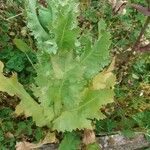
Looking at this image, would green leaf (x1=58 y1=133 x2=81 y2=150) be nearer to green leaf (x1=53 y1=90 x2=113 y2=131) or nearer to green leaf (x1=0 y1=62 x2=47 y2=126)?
green leaf (x1=53 y1=90 x2=113 y2=131)

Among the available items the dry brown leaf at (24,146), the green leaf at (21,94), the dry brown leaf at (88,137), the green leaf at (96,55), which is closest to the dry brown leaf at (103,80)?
the green leaf at (96,55)

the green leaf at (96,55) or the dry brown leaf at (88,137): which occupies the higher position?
the green leaf at (96,55)

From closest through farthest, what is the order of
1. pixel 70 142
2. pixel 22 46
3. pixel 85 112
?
1. pixel 85 112
2. pixel 70 142
3. pixel 22 46

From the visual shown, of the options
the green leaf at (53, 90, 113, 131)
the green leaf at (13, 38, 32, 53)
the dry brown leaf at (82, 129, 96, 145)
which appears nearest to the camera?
the green leaf at (53, 90, 113, 131)

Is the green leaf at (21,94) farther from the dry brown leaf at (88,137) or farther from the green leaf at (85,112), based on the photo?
the dry brown leaf at (88,137)

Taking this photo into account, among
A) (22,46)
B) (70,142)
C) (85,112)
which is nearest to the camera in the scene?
(85,112)

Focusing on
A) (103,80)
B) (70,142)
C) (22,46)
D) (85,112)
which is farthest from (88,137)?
(22,46)

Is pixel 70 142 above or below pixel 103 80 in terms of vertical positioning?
below

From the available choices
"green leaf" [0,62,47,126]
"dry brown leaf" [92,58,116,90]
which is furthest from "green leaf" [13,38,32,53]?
"dry brown leaf" [92,58,116,90]

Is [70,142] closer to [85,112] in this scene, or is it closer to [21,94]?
[85,112]
